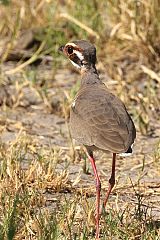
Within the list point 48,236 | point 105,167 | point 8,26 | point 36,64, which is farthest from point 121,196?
point 8,26

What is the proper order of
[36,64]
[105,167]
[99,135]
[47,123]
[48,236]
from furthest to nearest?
[36,64], [47,123], [105,167], [99,135], [48,236]

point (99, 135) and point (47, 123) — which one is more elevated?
point (99, 135)

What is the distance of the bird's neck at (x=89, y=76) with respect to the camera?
5074 mm

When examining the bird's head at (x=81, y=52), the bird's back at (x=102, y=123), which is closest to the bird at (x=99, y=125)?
the bird's back at (x=102, y=123)

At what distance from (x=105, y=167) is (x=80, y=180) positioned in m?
0.45

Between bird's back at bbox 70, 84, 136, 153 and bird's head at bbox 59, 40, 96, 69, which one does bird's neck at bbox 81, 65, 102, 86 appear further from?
bird's back at bbox 70, 84, 136, 153

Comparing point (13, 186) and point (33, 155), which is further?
point (33, 155)

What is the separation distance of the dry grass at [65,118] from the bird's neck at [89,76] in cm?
61

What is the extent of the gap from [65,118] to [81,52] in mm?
1788

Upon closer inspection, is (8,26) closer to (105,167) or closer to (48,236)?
(105,167)

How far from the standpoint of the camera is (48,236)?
12.8 feet

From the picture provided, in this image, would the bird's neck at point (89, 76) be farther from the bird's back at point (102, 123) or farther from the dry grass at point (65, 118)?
the dry grass at point (65, 118)

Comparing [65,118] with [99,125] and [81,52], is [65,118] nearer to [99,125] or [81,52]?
[81,52]

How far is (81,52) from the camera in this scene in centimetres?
507
